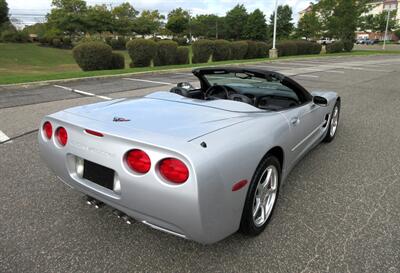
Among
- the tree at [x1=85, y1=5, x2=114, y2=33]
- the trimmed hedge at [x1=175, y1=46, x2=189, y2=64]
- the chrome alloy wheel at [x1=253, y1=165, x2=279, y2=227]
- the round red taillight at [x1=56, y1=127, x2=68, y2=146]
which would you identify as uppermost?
the tree at [x1=85, y1=5, x2=114, y2=33]

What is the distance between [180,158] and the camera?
1797mm

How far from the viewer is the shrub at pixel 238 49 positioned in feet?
72.8

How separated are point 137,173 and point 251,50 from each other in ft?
78.6

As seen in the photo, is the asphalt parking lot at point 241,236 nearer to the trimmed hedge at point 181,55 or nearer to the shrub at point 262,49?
the trimmed hedge at point 181,55

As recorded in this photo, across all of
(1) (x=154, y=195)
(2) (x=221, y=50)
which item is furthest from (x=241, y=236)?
(2) (x=221, y=50)

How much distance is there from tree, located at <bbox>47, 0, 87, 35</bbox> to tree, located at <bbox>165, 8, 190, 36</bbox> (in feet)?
80.2

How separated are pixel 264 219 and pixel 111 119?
1405mm

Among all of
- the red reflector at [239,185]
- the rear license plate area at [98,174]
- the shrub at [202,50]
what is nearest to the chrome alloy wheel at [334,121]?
the red reflector at [239,185]

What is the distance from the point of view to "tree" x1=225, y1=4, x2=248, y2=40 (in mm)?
82188

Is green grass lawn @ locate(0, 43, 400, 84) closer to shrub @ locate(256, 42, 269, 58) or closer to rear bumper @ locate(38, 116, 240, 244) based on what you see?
shrub @ locate(256, 42, 269, 58)

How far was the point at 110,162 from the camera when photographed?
202 centimetres

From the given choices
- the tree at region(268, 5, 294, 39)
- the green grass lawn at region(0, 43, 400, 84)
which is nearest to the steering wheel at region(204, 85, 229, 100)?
the green grass lawn at region(0, 43, 400, 84)

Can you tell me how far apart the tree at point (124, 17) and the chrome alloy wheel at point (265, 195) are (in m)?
67.0

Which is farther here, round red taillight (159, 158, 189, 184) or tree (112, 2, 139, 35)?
tree (112, 2, 139, 35)
